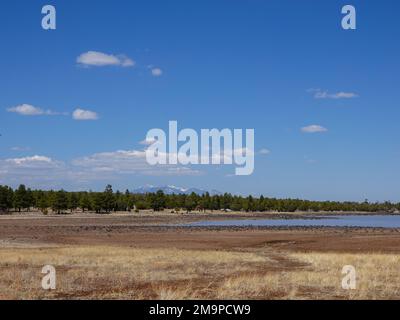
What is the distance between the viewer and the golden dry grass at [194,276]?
23.1 meters

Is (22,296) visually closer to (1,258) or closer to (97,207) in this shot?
(1,258)

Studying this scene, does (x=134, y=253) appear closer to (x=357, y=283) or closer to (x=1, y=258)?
(x=1, y=258)

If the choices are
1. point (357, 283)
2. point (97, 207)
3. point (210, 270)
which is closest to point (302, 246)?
point (210, 270)

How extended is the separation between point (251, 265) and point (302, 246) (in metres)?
20.6

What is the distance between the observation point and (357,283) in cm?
2553

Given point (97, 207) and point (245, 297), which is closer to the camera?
point (245, 297)

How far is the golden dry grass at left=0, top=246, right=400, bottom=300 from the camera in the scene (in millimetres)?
23094

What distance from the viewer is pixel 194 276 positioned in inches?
1128

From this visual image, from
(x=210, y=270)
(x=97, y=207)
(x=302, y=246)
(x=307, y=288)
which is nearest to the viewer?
(x=307, y=288)
